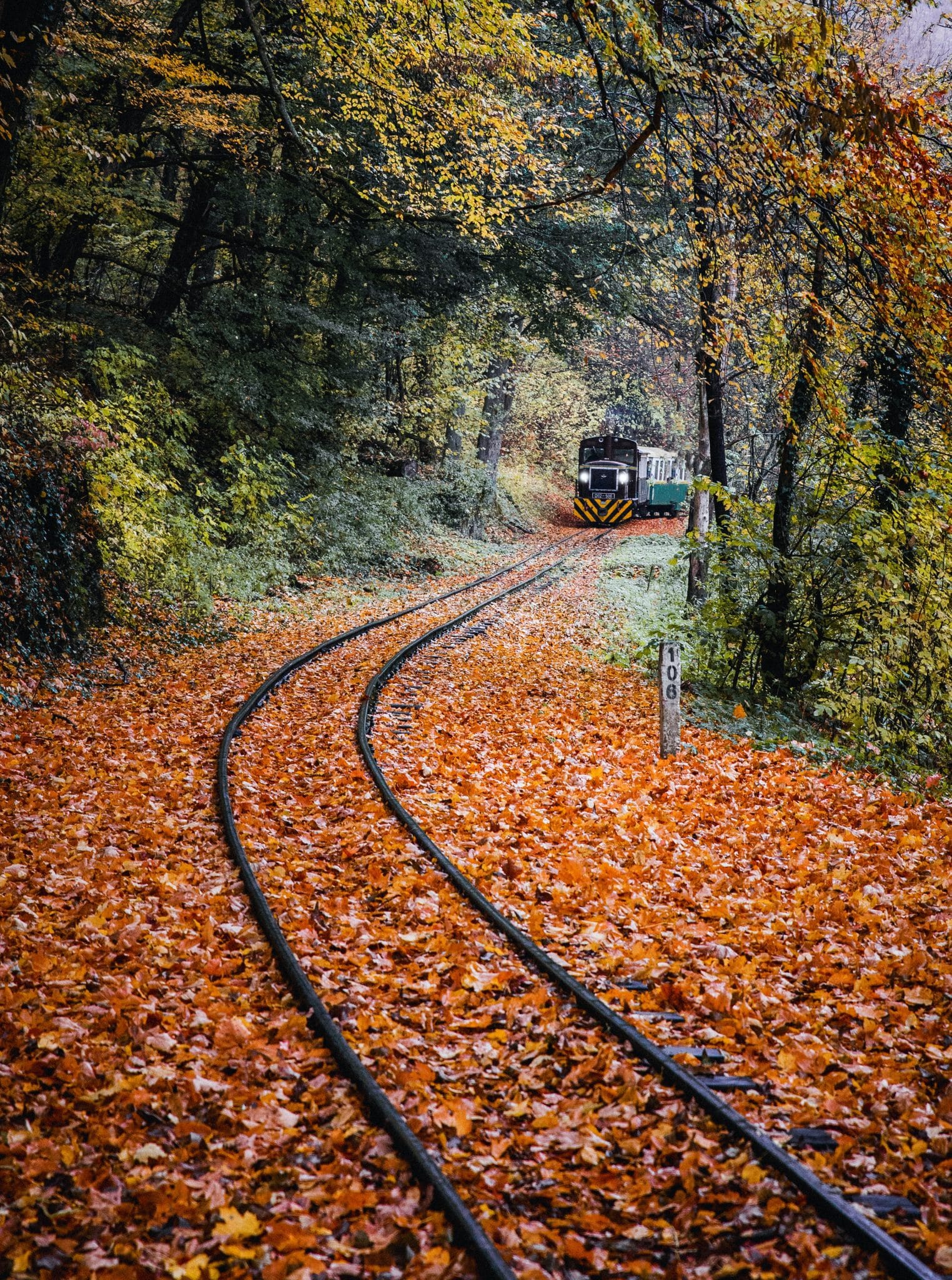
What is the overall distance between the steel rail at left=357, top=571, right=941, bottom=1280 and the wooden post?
2.68 meters

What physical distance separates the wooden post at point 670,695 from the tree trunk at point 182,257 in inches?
514

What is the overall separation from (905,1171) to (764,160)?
5.96m

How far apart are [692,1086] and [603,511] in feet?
113

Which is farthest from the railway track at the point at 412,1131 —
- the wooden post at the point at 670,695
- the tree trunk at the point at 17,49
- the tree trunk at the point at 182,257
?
the tree trunk at the point at 182,257

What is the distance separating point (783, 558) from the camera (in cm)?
980

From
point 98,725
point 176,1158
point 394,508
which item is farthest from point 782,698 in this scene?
point 394,508

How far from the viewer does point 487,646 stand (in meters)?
12.8

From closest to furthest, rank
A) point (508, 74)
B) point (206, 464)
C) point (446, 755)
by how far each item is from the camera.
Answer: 1. point (446, 755)
2. point (508, 74)
3. point (206, 464)

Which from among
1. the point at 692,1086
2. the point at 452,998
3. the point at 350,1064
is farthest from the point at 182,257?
the point at 692,1086

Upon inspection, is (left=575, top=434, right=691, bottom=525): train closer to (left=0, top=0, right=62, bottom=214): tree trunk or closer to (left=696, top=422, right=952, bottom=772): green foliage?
(left=696, top=422, right=952, bottom=772): green foliage

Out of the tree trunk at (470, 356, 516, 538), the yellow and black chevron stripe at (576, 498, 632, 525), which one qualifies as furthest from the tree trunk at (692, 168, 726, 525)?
the yellow and black chevron stripe at (576, 498, 632, 525)

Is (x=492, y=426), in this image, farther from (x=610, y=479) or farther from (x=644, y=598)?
(x=644, y=598)

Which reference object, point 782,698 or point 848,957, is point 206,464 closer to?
point 782,698

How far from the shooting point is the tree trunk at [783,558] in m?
9.66
